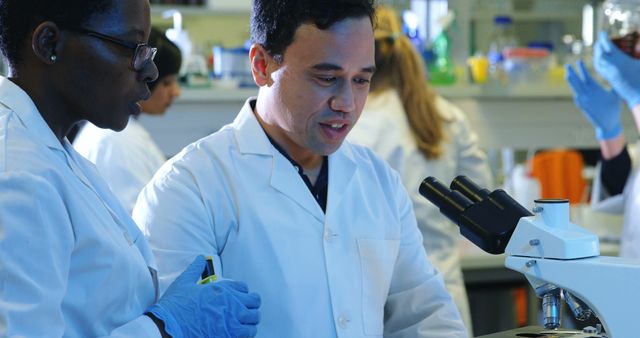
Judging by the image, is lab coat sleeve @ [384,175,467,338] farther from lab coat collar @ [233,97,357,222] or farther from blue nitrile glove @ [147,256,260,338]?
blue nitrile glove @ [147,256,260,338]

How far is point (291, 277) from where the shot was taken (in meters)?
1.46

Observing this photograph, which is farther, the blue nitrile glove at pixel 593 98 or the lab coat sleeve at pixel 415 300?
the blue nitrile glove at pixel 593 98

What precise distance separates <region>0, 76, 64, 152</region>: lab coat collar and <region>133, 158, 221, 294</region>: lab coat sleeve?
1.05ft

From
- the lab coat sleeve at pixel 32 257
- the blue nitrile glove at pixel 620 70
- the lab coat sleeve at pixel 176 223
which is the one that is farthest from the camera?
the blue nitrile glove at pixel 620 70

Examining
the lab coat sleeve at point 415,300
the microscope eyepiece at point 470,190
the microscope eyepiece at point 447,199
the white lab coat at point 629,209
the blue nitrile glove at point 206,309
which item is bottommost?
the white lab coat at point 629,209

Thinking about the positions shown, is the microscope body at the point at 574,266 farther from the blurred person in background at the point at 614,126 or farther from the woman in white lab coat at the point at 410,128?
the woman in white lab coat at the point at 410,128

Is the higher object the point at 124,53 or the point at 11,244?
the point at 124,53

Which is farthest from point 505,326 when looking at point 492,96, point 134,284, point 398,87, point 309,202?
point 134,284

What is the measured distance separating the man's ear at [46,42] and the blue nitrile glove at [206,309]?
34 cm

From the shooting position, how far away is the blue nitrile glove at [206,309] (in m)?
1.18

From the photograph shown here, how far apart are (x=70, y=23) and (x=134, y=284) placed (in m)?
0.34

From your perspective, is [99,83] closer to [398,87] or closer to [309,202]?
[309,202]

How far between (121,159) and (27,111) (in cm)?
155

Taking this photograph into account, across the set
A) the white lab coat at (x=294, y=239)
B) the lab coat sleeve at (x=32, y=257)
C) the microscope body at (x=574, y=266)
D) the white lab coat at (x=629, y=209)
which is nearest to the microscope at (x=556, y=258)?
the microscope body at (x=574, y=266)
